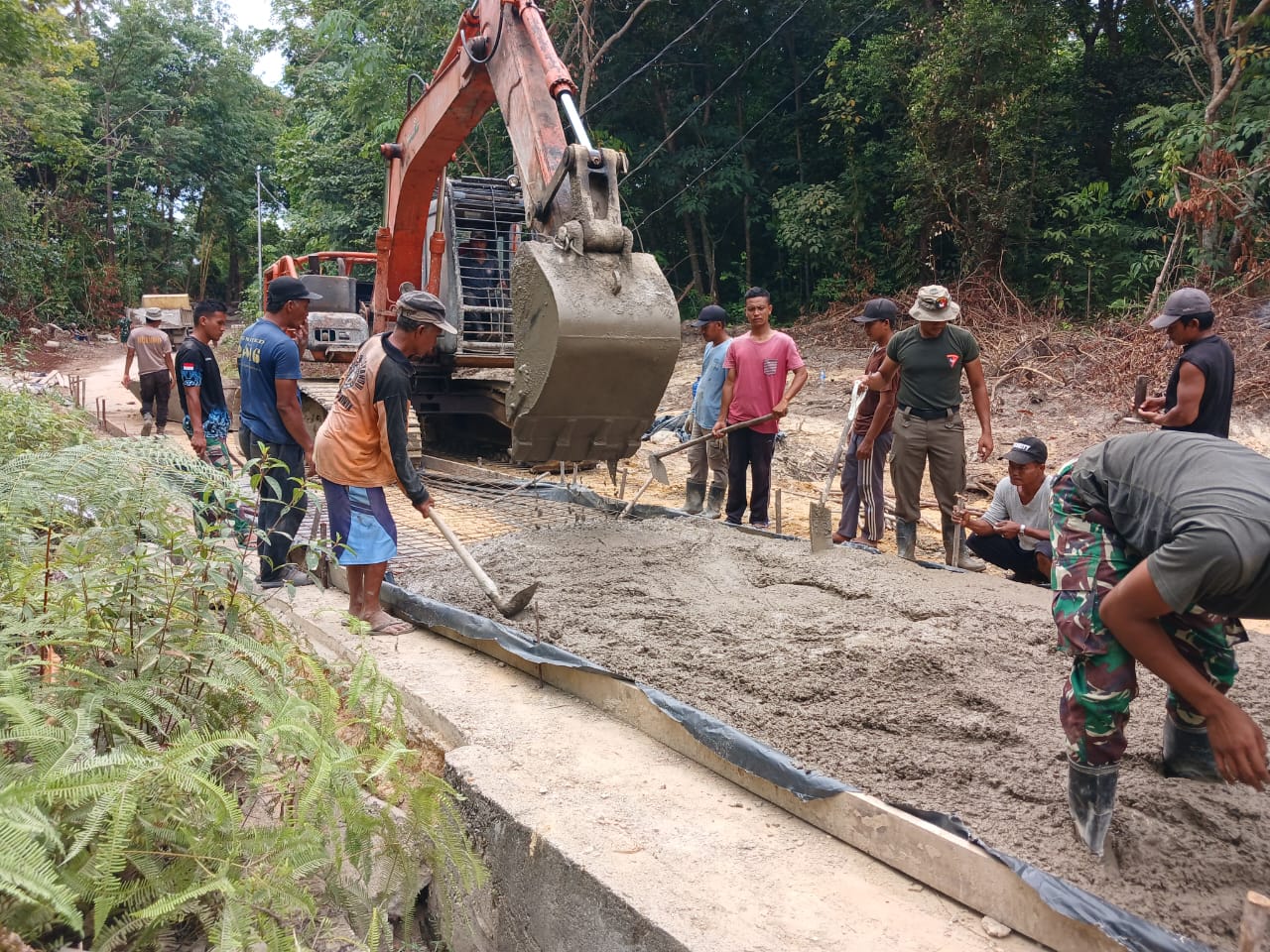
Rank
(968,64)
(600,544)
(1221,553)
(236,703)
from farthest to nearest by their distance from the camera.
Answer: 1. (968,64)
2. (600,544)
3. (236,703)
4. (1221,553)

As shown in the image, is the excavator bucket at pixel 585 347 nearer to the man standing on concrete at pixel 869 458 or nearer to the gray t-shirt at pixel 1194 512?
the man standing on concrete at pixel 869 458

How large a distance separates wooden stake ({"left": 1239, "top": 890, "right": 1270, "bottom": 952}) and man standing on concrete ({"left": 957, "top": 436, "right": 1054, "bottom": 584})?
271 cm

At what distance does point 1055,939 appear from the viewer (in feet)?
6.15

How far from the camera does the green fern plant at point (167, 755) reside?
65.3 inches

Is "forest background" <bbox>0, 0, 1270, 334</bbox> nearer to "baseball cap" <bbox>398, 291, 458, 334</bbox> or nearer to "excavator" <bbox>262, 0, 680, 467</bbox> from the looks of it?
"excavator" <bbox>262, 0, 680, 467</bbox>

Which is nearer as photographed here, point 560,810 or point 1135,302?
point 560,810

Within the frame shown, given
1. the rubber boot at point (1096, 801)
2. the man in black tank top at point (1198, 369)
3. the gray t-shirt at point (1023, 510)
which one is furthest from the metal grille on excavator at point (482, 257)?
the rubber boot at point (1096, 801)

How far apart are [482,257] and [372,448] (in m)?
4.57

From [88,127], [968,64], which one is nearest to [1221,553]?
[968,64]

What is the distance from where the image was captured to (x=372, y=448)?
4008 millimetres

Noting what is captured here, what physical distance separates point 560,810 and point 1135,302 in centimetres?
1109

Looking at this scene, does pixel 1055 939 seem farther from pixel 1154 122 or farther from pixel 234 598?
pixel 1154 122

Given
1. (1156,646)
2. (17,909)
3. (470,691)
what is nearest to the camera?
(17,909)

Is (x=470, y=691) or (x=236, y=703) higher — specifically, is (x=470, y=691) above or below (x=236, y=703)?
below
